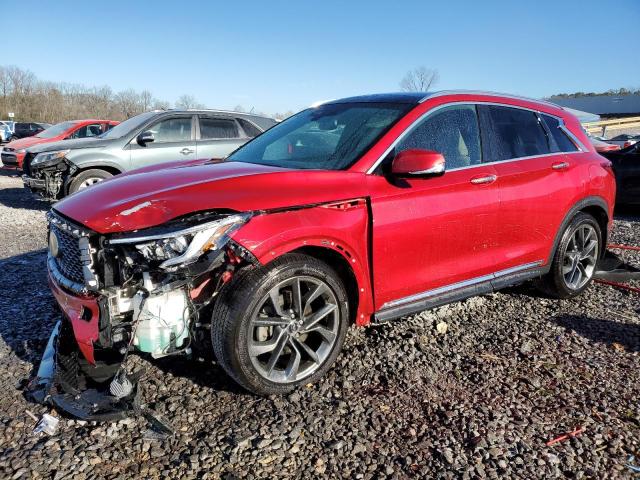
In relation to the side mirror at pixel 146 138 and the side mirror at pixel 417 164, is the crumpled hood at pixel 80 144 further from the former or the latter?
the side mirror at pixel 417 164

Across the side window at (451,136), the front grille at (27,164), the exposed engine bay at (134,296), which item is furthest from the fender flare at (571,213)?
the front grille at (27,164)

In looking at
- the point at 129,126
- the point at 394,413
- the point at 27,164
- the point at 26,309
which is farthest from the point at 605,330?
the point at 27,164

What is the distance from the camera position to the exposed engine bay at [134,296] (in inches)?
101

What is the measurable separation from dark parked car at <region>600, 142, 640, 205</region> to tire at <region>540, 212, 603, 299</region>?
4.83 m

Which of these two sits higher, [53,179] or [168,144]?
[168,144]

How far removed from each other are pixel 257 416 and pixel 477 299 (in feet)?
8.66

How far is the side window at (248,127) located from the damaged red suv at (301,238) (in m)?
5.50

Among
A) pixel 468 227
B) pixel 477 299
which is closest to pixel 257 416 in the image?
pixel 468 227

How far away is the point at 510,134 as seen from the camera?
408cm

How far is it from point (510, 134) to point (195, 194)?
2.67 m

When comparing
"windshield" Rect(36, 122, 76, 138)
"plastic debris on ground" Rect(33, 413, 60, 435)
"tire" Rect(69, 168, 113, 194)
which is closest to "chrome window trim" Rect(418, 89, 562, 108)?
"plastic debris on ground" Rect(33, 413, 60, 435)

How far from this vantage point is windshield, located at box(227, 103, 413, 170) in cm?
342

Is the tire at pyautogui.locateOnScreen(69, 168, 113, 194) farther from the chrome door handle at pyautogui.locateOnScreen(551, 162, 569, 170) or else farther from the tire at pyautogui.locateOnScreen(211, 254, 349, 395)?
the chrome door handle at pyautogui.locateOnScreen(551, 162, 569, 170)

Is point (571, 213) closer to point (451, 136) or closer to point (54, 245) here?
point (451, 136)
